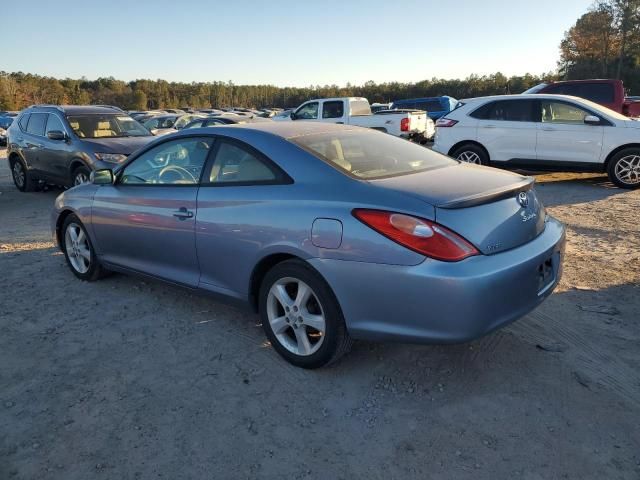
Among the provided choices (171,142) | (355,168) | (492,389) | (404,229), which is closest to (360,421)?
(492,389)

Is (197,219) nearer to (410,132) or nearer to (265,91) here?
(410,132)

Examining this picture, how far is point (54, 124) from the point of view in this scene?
9531 millimetres

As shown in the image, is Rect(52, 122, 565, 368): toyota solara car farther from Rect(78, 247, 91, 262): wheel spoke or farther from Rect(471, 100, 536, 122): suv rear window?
Rect(471, 100, 536, 122): suv rear window

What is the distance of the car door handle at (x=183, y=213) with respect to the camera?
12.3 feet

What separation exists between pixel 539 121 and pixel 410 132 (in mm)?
6593

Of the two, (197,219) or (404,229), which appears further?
(197,219)

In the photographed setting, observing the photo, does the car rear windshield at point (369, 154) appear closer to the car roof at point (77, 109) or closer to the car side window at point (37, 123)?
the car roof at point (77, 109)

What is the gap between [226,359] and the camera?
3486 mm

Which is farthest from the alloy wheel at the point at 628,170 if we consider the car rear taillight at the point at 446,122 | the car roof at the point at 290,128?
the car roof at the point at 290,128

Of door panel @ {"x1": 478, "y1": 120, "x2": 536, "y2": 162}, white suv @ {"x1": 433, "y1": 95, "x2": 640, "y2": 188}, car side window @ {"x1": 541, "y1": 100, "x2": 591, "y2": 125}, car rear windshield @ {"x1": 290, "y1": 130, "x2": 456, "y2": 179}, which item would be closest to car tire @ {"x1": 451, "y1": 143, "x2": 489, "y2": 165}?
white suv @ {"x1": 433, "y1": 95, "x2": 640, "y2": 188}

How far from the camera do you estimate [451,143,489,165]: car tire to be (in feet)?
33.5

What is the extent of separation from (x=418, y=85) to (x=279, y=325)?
64644 mm

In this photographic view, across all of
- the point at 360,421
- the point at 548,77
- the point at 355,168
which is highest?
the point at 548,77

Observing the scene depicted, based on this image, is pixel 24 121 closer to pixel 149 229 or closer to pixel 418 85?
pixel 149 229
